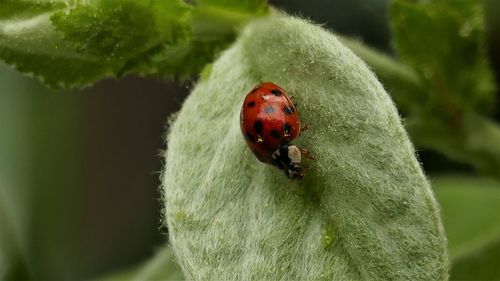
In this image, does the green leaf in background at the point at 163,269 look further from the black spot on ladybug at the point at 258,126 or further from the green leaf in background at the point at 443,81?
the green leaf in background at the point at 443,81

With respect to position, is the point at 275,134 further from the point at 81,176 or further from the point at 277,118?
the point at 81,176

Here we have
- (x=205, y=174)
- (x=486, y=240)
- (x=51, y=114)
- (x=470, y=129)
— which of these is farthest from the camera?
(x=51, y=114)

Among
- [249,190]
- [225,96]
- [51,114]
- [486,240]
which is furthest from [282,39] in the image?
[51,114]

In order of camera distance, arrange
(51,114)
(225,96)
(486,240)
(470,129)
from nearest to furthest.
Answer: (225,96) < (470,129) < (486,240) < (51,114)

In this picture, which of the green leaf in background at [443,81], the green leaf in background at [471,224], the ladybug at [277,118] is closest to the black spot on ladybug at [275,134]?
the ladybug at [277,118]

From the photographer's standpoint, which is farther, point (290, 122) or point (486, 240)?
point (486, 240)

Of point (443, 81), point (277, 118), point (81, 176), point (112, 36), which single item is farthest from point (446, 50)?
point (81, 176)

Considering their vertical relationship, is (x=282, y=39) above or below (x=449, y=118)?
above

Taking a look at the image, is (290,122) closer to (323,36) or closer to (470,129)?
(323,36)
